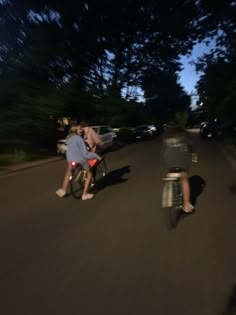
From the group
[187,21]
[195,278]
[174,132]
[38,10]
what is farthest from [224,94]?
[195,278]

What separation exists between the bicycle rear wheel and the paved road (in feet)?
0.74

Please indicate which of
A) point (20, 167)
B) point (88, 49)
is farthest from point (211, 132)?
point (20, 167)

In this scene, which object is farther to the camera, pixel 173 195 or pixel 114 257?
pixel 173 195

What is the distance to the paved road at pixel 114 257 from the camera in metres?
4.34

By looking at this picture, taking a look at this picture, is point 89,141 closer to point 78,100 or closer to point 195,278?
point 195,278

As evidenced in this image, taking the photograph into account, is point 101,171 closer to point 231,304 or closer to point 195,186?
point 195,186

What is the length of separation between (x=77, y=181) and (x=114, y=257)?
524 cm

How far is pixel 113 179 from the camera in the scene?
45.7ft

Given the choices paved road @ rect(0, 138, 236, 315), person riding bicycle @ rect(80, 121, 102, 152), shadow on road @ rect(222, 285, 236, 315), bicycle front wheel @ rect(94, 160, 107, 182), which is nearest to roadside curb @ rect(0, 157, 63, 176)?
bicycle front wheel @ rect(94, 160, 107, 182)

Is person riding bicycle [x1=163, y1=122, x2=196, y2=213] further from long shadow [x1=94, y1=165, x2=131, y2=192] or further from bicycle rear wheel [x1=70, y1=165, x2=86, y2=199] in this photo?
long shadow [x1=94, y1=165, x2=131, y2=192]

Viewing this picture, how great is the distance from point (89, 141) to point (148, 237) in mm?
5002

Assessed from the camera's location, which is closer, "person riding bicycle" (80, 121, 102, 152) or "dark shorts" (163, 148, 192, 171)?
"dark shorts" (163, 148, 192, 171)

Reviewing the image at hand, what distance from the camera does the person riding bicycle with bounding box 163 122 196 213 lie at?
783cm

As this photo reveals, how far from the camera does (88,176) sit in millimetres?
10133
